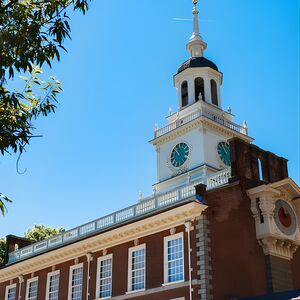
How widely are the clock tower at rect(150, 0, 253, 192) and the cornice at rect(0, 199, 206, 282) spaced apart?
11.4 m

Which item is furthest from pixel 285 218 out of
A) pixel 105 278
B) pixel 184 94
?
pixel 184 94

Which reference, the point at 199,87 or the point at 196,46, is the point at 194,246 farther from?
the point at 196,46

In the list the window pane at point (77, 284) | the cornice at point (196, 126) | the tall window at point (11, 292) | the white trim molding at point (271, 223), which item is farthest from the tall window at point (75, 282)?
the cornice at point (196, 126)

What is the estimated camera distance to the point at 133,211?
97.0ft

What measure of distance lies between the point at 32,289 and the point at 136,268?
34.4ft

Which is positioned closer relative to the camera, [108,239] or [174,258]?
[174,258]

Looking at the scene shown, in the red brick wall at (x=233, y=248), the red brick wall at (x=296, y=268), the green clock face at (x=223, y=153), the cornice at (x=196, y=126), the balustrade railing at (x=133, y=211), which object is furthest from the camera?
the green clock face at (x=223, y=153)

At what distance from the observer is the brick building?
24109 mm

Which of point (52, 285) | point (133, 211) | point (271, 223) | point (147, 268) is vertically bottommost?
point (147, 268)

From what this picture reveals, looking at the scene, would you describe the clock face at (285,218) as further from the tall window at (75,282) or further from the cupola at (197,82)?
the cupola at (197,82)

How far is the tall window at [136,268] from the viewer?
26453mm

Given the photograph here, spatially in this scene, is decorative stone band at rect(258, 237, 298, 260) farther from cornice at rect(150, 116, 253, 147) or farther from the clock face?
cornice at rect(150, 116, 253, 147)

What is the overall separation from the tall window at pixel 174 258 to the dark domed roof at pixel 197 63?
2268 cm

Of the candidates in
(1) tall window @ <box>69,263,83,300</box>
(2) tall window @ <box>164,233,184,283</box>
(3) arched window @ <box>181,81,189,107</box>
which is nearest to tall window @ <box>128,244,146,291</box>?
(2) tall window @ <box>164,233,184,283</box>
